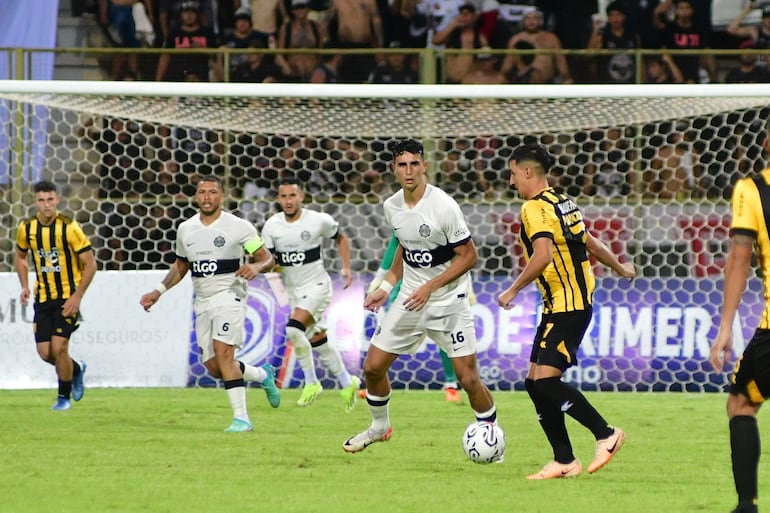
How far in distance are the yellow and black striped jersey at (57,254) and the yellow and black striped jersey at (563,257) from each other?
18.5ft

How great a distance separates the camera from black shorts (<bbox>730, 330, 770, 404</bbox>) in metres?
5.80

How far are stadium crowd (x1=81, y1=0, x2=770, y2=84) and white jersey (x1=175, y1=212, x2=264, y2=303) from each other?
6248mm

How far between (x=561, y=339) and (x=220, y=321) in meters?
3.56

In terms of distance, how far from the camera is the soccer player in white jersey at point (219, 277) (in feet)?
34.4

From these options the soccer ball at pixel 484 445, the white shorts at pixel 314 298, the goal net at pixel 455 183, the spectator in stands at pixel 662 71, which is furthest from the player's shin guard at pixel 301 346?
the spectator in stands at pixel 662 71

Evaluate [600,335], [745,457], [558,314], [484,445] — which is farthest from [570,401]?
[600,335]

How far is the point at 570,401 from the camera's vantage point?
777 cm

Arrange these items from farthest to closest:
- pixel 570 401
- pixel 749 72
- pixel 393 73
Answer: pixel 393 73, pixel 749 72, pixel 570 401

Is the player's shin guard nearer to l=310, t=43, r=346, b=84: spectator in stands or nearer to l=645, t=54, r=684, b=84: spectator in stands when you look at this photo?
l=310, t=43, r=346, b=84: spectator in stands

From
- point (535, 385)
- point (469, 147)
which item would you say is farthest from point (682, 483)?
point (469, 147)

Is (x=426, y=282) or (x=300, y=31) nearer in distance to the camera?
(x=426, y=282)

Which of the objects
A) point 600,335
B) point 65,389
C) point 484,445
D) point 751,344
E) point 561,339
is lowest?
point 65,389

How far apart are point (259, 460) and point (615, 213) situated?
23.8ft

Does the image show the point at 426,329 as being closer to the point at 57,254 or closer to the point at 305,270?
the point at 305,270
